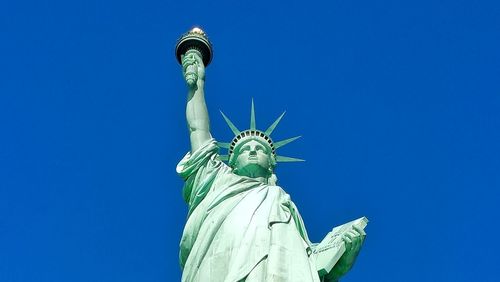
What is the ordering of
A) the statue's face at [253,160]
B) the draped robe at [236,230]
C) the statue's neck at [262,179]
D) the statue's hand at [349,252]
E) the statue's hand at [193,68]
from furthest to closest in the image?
→ the statue's hand at [193,68]
the statue's face at [253,160]
the statue's neck at [262,179]
the statue's hand at [349,252]
the draped robe at [236,230]

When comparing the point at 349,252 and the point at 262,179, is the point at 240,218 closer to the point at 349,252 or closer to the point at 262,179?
the point at 349,252

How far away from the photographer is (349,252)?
15.2m

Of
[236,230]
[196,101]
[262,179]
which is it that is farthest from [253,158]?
[236,230]

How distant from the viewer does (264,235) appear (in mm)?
14523

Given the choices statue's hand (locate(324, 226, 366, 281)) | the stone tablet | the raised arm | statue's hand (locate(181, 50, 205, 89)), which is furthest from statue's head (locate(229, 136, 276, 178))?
statue's hand (locate(324, 226, 366, 281))

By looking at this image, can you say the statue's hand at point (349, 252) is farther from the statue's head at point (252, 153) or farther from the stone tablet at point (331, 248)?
the statue's head at point (252, 153)

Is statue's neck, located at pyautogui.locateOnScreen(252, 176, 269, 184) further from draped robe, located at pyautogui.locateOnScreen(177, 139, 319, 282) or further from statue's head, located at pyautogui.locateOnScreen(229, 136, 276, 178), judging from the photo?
draped robe, located at pyautogui.locateOnScreen(177, 139, 319, 282)

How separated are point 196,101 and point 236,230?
3.05 metres

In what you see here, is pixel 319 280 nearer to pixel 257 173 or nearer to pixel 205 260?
pixel 205 260

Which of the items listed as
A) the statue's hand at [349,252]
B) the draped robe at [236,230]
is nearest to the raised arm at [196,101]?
the draped robe at [236,230]

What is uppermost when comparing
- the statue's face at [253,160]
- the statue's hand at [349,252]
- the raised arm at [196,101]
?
the raised arm at [196,101]

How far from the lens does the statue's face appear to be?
16.7m

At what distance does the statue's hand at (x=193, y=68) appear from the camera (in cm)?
1717

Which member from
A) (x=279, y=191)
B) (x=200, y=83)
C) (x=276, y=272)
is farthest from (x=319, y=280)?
(x=200, y=83)
